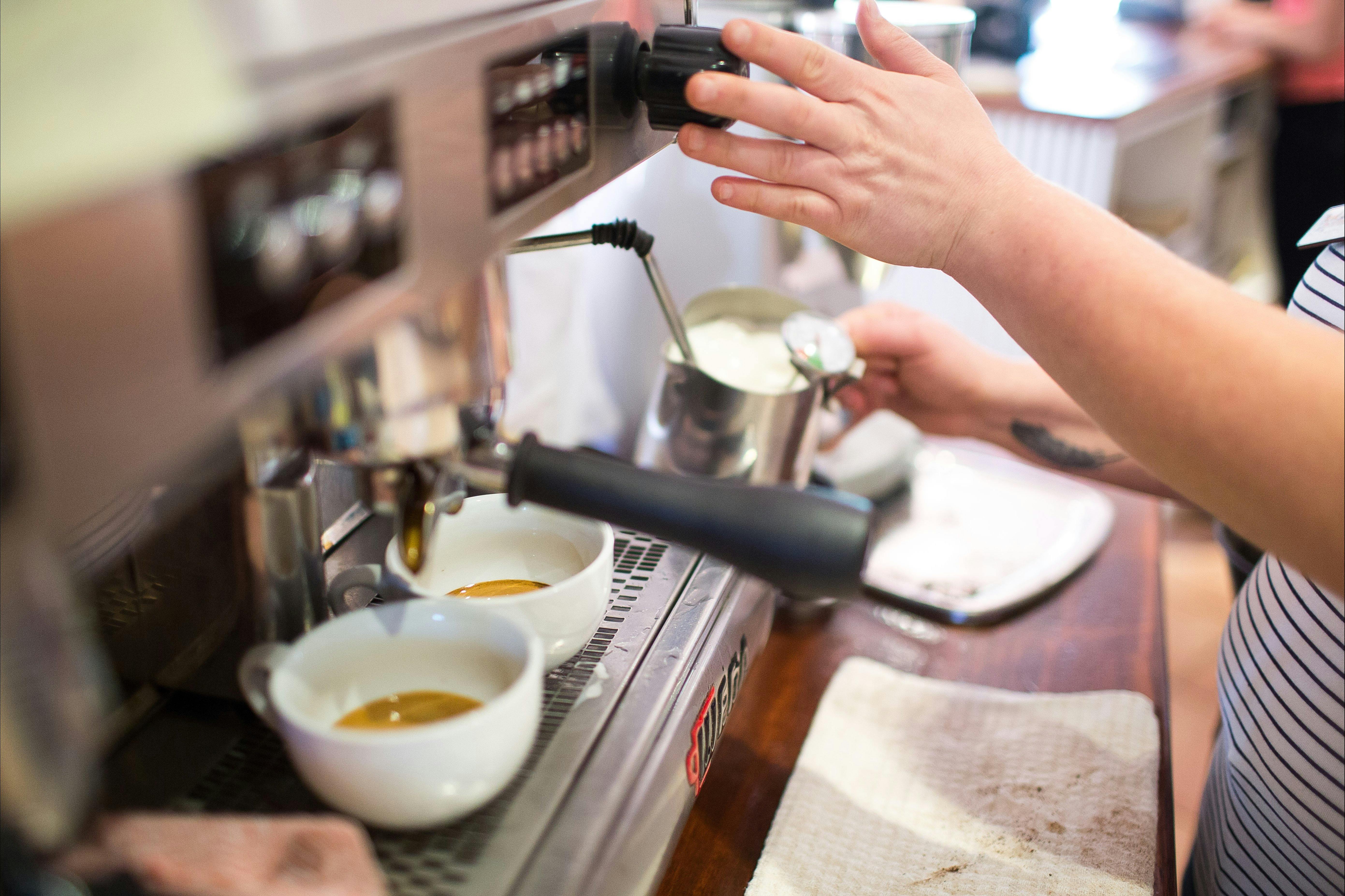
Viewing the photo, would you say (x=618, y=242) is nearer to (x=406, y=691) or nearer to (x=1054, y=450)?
(x=406, y=691)

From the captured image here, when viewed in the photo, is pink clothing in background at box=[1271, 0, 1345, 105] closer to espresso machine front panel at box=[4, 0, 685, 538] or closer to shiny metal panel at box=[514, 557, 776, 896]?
shiny metal panel at box=[514, 557, 776, 896]

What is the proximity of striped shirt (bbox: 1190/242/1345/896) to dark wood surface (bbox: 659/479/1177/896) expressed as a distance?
5 centimetres

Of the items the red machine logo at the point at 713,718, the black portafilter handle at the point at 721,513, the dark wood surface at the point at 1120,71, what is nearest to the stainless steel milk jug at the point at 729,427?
the red machine logo at the point at 713,718

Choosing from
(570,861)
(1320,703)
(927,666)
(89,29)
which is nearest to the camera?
(89,29)

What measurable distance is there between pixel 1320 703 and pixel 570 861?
38 centimetres

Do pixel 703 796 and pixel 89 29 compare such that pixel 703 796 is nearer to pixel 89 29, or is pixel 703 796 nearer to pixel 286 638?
pixel 286 638

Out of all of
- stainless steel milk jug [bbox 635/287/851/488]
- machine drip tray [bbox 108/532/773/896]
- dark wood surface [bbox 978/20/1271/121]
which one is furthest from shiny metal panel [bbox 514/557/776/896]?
dark wood surface [bbox 978/20/1271/121]

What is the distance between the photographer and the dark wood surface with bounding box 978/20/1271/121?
1520 mm

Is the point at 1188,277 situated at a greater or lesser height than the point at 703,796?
greater

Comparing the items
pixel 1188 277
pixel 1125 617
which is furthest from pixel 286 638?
pixel 1125 617

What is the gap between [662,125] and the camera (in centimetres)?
41

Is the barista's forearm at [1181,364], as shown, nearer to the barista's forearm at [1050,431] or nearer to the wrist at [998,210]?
the wrist at [998,210]

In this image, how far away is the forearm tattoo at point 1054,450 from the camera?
73 centimetres

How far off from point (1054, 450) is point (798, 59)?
0.45 m
